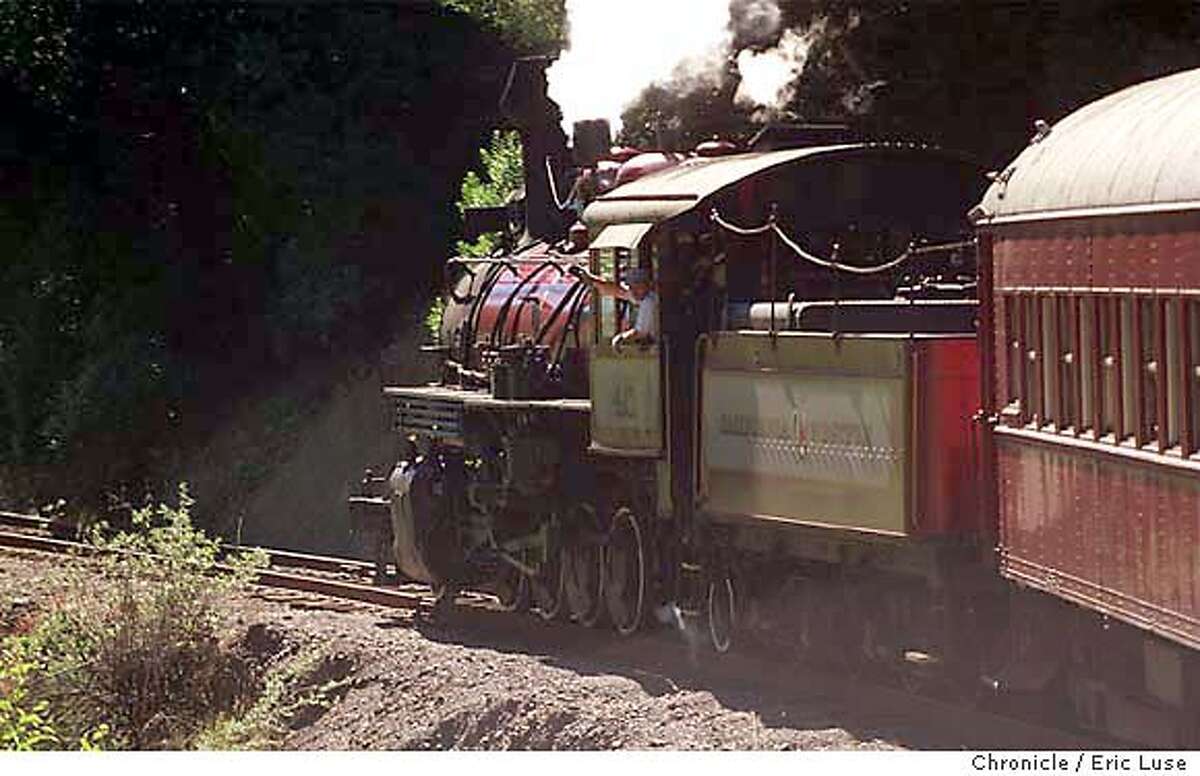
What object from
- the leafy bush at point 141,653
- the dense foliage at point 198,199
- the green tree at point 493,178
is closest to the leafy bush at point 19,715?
the leafy bush at point 141,653

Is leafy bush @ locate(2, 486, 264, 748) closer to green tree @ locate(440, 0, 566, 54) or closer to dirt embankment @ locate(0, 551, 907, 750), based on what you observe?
dirt embankment @ locate(0, 551, 907, 750)

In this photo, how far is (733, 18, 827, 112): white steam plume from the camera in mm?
18531

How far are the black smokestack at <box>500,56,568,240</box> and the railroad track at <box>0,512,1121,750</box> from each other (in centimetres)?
295

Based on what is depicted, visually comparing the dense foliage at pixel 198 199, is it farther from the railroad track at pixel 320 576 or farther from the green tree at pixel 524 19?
the railroad track at pixel 320 576

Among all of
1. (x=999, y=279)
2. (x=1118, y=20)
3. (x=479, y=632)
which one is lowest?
(x=479, y=632)

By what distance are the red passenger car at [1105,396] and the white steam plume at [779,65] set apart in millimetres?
7627

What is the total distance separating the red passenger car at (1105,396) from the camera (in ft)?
28.8

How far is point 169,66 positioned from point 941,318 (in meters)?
17.0

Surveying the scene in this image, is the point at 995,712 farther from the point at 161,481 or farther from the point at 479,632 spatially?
the point at 161,481

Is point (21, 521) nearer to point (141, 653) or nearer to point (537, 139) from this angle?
point (141, 653)

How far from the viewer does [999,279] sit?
35.6 ft

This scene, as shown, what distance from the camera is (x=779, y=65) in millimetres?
18656

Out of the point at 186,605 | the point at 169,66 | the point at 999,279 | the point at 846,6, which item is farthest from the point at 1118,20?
the point at 169,66
